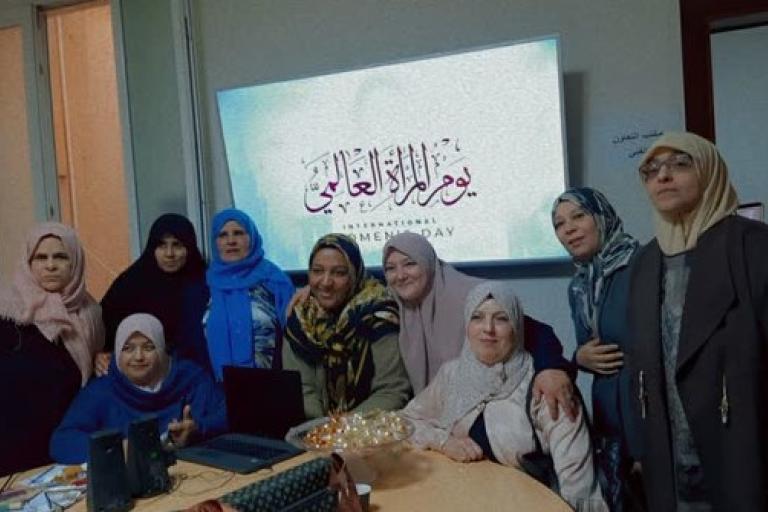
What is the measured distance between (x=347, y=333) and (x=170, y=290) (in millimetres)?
898

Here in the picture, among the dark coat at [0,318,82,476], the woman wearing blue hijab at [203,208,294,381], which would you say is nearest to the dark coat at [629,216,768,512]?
the woman wearing blue hijab at [203,208,294,381]

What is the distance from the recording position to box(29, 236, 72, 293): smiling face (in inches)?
90.1

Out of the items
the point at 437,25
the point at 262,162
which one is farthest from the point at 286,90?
the point at 437,25

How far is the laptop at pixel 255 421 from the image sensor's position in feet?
6.27

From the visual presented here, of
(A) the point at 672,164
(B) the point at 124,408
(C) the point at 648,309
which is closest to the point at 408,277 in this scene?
(C) the point at 648,309

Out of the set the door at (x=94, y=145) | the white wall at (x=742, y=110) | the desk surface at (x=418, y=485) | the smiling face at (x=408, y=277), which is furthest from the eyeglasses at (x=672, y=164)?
the door at (x=94, y=145)

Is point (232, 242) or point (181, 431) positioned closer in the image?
point (181, 431)

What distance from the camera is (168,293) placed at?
268 cm

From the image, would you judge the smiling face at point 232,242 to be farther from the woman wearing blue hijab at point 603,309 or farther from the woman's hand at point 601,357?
the woman's hand at point 601,357

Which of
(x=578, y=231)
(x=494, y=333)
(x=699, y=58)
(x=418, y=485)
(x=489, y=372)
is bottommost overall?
(x=418, y=485)

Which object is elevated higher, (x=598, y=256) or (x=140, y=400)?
(x=598, y=256)

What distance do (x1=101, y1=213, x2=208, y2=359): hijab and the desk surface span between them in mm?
808

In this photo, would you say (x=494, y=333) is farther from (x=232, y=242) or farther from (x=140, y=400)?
(x=232, y=242)

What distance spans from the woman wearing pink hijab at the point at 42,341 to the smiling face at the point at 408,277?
1055 millimetres
